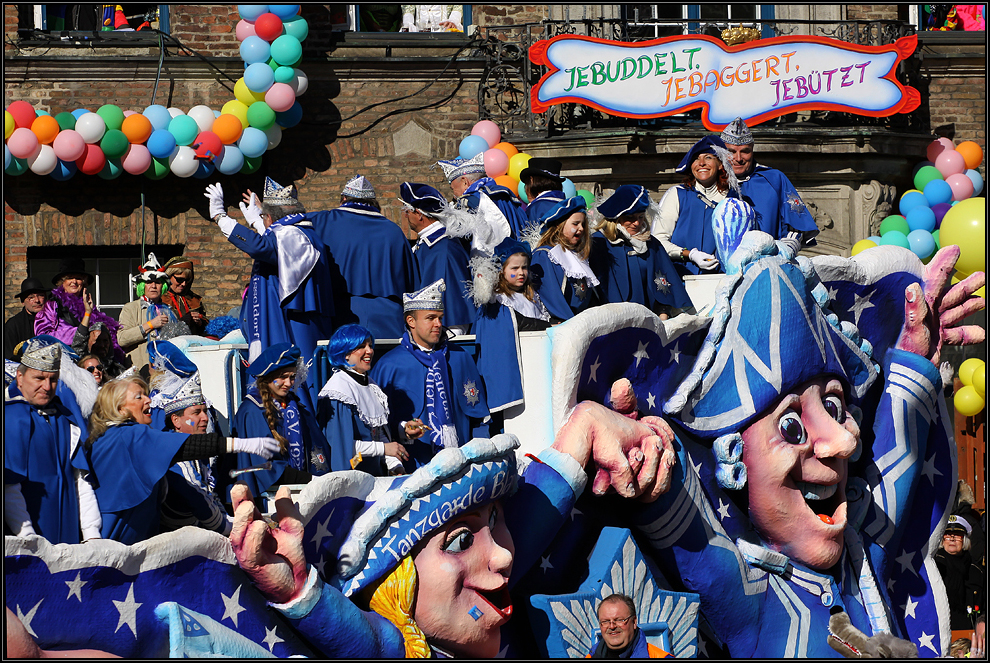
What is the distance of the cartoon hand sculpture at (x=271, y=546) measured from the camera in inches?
178

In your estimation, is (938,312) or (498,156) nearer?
(938,312)

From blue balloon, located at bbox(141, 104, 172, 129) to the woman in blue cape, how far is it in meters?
7.18

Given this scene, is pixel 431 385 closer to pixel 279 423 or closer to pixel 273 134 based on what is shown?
pixel 279 423

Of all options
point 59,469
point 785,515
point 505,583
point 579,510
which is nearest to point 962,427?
point 785,515

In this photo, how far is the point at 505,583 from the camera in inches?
206

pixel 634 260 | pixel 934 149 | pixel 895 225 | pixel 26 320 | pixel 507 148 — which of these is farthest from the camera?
pixel 934 149

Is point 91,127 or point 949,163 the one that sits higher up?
point 91,127

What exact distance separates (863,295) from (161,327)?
3.94 metres

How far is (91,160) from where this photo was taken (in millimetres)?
11562

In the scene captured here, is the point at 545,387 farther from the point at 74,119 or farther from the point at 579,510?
the point at 74,119

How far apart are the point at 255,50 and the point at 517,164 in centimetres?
254

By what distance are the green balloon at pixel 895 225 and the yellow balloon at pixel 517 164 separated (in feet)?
11.3

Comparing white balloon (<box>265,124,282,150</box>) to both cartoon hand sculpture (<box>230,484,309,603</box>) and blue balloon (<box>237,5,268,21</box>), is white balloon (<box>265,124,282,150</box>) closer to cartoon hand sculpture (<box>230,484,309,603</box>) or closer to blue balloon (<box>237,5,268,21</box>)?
blue balloon (<box>237,5,268,21</box>)

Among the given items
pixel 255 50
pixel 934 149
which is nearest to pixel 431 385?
pixel 255 50
